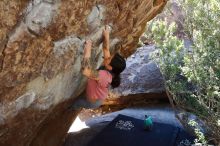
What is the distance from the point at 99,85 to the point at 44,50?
1.13 metres

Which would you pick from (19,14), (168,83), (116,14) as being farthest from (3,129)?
(168,83)

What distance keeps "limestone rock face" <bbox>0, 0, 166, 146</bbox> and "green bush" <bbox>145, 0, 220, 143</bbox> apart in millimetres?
1006

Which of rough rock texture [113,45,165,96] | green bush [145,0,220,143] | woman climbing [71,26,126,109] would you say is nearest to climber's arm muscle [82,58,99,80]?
woman climbing [71,26,126,109]

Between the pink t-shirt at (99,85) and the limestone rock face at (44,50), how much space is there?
0.76ft

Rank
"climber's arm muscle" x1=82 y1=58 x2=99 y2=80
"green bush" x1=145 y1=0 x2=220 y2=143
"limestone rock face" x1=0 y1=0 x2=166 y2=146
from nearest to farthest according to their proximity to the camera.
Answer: "limestone rock face" x1=0 y1=0 x2=166 y2=146, "climber's arm muscle" x1=82 y1=58 x2=99 y2=80, "green bush" x1=145 y1=0 x2=220 y2=143

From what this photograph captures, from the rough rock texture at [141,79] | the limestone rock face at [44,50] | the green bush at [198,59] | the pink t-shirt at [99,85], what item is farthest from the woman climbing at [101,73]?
the rough rock texture at [141,79]

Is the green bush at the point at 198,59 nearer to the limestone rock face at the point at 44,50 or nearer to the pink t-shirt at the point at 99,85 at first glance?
the limestone rock face at the point at 44,50

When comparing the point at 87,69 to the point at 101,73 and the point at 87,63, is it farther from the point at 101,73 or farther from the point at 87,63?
the point at 101,73

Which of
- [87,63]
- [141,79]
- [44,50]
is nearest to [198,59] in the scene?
[87,63]

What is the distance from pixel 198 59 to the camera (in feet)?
20.8

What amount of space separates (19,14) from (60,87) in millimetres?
1521

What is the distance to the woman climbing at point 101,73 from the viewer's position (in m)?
5.08

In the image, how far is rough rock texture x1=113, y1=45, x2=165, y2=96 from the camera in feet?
31.1

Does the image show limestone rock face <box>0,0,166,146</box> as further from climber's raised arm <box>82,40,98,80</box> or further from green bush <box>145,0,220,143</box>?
green bush <box>145,0,220,143</box>
